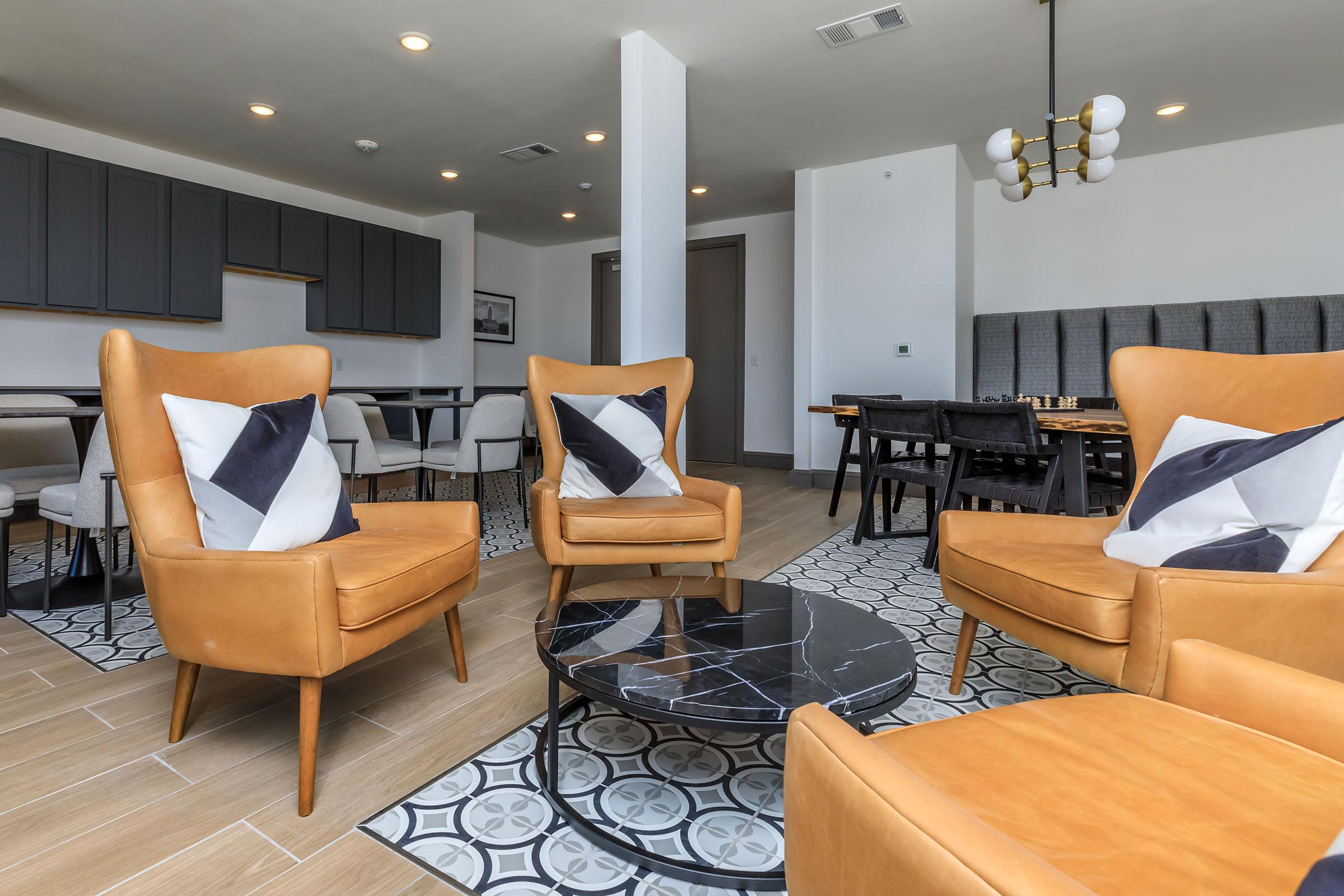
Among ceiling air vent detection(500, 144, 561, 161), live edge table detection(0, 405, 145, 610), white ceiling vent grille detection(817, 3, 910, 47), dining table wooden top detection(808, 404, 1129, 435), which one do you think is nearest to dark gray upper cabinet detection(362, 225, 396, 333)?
ceiling air vent detection(500, 144, 561, 161)

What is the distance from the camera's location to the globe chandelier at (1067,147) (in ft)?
8.88

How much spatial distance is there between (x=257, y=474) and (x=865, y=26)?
3305 mm

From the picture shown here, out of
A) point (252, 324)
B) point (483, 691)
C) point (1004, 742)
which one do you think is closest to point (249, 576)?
point (483, 691)

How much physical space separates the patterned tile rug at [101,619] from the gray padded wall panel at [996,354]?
150 inches

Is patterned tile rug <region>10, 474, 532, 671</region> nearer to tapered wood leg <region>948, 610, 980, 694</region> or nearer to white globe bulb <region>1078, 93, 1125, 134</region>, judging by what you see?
tapered wood leg <region>948, 610, 980, 694</region>

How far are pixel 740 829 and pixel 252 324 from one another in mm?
5728

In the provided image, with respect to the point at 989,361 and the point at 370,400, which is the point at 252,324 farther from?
the point at 989,361

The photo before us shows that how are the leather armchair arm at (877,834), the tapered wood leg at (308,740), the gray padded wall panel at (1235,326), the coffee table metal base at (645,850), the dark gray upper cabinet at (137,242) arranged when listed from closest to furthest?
the leather armchair arm at (877,834) → the coffee table metal base at (645,850) → the tapered wood leg at (308,740) → the dark gray upper cabinet at (137,242) → the gray padded wall panel at (1235,326)

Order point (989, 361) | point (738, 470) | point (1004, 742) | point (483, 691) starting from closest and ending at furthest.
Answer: point (1004, 742) → point (483, 691) → point (989, 361) → point (738, 470)

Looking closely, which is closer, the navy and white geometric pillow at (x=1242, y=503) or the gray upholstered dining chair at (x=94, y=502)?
the navy and white geometric pillow at (x=1242, y=503)

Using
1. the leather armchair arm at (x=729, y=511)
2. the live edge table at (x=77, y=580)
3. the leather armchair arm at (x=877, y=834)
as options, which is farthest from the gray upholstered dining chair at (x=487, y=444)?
the leather armchair arm at (x=877, y=834)

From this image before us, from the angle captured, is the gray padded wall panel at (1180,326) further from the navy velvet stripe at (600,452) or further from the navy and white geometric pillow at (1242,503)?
the navy velvet stripe at (600,452)

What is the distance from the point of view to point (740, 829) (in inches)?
49.4

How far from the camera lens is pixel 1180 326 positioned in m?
4.72
